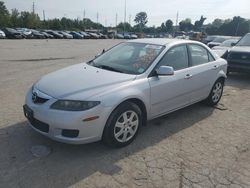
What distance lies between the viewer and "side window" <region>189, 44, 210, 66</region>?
523 cm

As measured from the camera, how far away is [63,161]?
3584 mm

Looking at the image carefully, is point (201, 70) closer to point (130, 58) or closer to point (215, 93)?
point (215, 93)

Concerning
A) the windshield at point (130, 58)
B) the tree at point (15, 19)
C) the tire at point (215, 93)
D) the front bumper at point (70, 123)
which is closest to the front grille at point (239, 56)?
the tire at point (215, 93)

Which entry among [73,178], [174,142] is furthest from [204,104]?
[73,178]

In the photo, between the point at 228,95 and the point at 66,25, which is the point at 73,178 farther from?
the point at 66,25

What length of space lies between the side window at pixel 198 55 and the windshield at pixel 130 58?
86 centimetres

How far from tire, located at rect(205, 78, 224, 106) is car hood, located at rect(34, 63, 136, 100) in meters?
2.58

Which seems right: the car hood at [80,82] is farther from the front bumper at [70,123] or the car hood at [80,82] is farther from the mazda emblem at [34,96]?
the front bumper at [70,123]

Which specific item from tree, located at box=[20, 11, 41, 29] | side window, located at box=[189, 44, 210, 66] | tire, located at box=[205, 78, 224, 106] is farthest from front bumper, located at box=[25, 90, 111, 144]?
tree, located at box=[20, 11, 41, 29]

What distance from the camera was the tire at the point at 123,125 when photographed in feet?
12.3

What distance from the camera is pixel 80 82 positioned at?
12.9ft

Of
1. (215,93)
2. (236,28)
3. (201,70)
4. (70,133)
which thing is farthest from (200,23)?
(70,133)

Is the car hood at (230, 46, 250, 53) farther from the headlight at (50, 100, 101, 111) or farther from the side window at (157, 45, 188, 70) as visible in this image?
the headlight at (50, 100, 101, 111)

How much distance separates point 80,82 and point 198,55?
270 centimetres
